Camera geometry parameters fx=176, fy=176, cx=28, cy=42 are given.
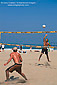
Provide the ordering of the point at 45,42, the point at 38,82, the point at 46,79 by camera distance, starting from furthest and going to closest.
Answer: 1. the point at 45,42
2. the point at 46,79
3. the point at 38,82

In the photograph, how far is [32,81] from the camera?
5.02 metres

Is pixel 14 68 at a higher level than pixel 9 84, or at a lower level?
higher

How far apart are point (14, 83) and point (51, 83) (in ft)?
3.29

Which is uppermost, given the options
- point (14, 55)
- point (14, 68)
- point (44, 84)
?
point (14, 55)

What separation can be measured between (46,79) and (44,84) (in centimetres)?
59

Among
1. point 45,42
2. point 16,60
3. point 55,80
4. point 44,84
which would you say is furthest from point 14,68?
point 45,42

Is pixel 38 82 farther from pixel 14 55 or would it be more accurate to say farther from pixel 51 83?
pixel 14 55

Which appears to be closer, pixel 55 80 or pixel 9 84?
pixel 9 84

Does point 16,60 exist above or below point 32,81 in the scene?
above

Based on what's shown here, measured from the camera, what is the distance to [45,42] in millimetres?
9148

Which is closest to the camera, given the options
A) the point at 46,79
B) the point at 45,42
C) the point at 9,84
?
the point at 9,84

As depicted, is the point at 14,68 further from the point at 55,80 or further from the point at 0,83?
the point at 55,80

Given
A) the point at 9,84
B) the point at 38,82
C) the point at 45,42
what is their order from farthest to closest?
the point at 45,42 < the point at 38,82 < the point at 9,84

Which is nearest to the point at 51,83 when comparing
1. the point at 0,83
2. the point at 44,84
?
the point at 44,84
